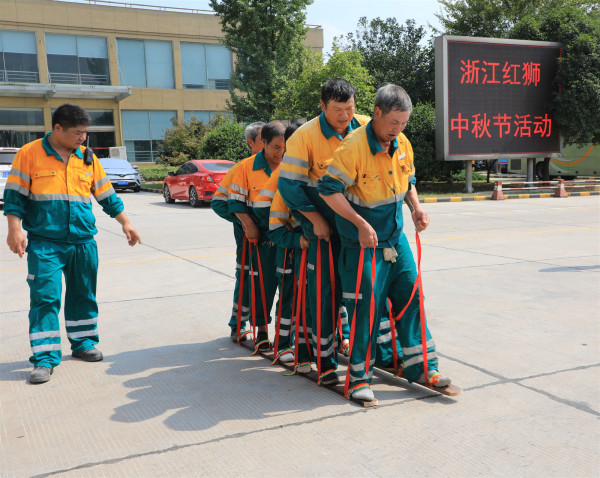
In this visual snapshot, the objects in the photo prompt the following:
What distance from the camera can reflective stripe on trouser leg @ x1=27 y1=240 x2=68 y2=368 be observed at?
4262mm

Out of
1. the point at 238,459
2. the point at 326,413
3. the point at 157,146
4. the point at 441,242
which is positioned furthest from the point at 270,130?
the point at 157,146

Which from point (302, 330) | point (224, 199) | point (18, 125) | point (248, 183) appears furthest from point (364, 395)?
point (18, 125)

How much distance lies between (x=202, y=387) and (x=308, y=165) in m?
1.58

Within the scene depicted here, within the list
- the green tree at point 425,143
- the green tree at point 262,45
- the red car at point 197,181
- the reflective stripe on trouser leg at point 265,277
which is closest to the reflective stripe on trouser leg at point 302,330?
the reflective stripe on trouser leg at point 265,277

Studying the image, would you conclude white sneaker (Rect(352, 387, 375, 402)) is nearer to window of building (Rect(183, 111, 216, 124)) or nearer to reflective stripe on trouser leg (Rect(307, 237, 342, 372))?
reflective stripe on trouser leg (Rect(307, 237, 342, 372))

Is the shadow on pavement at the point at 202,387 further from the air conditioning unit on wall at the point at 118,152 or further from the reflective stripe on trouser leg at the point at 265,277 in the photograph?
the air conditioning unit on wall at the point at 118,152

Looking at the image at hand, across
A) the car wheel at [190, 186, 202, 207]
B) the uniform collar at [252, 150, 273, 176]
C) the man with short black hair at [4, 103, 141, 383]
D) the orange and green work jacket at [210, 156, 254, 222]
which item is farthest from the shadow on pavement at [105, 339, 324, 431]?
the car wheel at [190, 186, 202, 207]

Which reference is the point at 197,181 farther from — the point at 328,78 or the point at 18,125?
the point at 18,125

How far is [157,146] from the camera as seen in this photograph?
41.7 m

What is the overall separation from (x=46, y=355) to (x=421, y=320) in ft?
8.36

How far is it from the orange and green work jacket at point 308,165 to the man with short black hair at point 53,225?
5.17 feet

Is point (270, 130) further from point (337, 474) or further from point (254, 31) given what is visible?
point (254, 31)

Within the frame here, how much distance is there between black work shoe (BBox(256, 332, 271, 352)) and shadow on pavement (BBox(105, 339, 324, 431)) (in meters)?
0.14

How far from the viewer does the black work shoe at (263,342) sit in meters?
4.79
